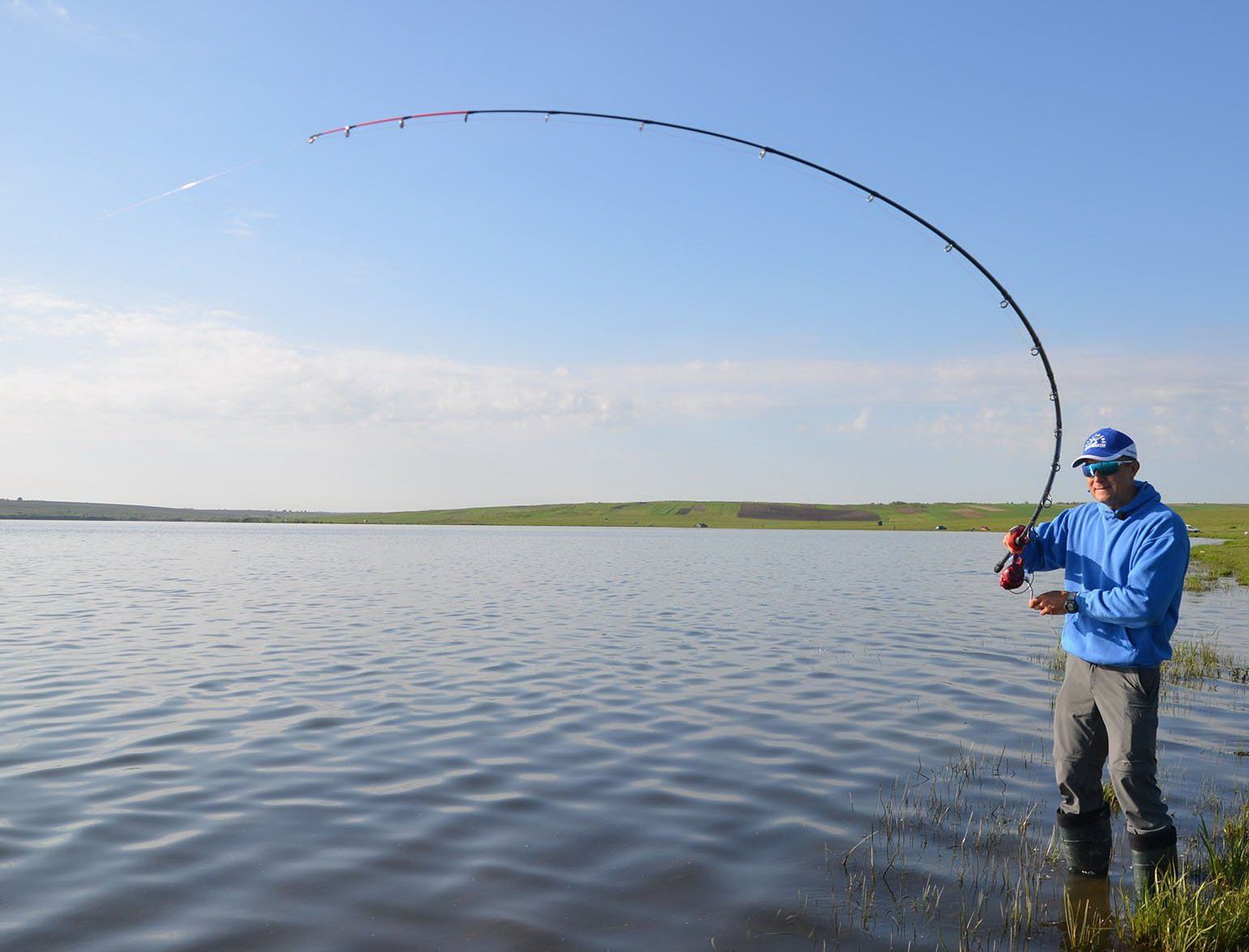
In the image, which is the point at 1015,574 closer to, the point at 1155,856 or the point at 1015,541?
the point at 1015,541

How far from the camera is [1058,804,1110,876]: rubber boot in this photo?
6.64 metres

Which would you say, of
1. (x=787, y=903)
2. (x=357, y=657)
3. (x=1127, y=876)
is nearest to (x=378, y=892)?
(x=787, y=903)

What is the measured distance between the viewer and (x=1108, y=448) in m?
6.29

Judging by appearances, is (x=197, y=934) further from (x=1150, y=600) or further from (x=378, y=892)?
(x=1150, y=600)

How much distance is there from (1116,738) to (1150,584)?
1025 millimetres

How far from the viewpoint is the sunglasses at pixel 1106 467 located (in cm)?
623

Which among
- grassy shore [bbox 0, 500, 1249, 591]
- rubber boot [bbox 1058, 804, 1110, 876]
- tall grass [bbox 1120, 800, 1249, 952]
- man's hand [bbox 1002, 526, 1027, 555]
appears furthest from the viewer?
grassy shore [bbox 0, 500, 1249, 591]

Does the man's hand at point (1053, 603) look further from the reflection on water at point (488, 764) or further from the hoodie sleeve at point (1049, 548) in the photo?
the reflection on water at point (488, 764)

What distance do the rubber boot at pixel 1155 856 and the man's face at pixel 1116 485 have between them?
82.5 inches

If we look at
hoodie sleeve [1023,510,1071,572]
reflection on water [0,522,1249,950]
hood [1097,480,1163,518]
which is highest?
hood [1097,480,1163,518]

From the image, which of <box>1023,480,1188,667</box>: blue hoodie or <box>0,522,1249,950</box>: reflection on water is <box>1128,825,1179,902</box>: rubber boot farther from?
<box>1023,480,1188,667</box>: blue hoodie

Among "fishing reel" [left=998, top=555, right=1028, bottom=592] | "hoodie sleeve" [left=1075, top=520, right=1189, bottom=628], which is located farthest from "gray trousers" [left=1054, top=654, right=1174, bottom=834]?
"fishing reel" [left=998, top=555, right=1028, bottom=592]

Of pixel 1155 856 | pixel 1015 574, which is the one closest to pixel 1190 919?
pixel 1155 856

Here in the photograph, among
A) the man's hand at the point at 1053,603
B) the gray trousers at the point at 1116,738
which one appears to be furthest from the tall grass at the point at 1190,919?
the man's hand at the point at 1053,603
